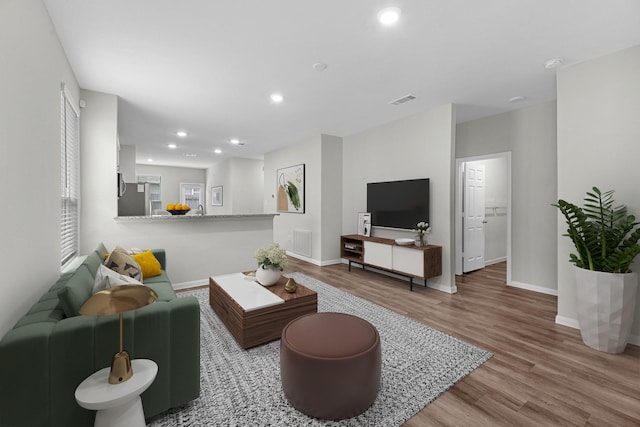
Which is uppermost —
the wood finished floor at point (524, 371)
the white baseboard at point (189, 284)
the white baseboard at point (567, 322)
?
the white baseboard at point (189, 284)

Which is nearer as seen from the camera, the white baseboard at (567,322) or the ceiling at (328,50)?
the ceiling at (328,50)

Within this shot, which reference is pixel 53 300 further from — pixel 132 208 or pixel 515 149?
pixel 515 149

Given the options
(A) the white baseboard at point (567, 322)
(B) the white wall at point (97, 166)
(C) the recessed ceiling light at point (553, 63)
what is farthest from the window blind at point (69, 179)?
(A) the white baseboard at point (567, 322)

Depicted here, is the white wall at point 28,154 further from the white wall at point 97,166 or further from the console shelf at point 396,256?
the console shelf at point 396,256

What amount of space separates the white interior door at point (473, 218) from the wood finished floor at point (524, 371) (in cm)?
127

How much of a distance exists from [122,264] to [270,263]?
1.31 m

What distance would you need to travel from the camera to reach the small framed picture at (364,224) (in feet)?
16.9

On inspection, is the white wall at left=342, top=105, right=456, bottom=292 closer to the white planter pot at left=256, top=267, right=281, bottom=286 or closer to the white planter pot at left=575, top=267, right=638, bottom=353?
the white planter pot at left=575, top=267, right=638, bottom=353

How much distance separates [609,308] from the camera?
2.29 m

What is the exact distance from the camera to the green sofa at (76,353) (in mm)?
1246

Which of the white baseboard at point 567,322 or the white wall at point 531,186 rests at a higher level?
the white wall at point 531,186

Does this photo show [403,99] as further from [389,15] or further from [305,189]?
[305,189]

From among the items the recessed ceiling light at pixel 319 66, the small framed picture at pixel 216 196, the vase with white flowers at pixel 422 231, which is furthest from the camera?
the small framed picture at pixel 216 196

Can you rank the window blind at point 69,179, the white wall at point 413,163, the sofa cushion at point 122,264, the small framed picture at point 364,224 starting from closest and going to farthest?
the sofa cushion at point 122,264 < the window blind at point 69,179 < the white wall at point 413,163 < the small framed picture at point 364,224
